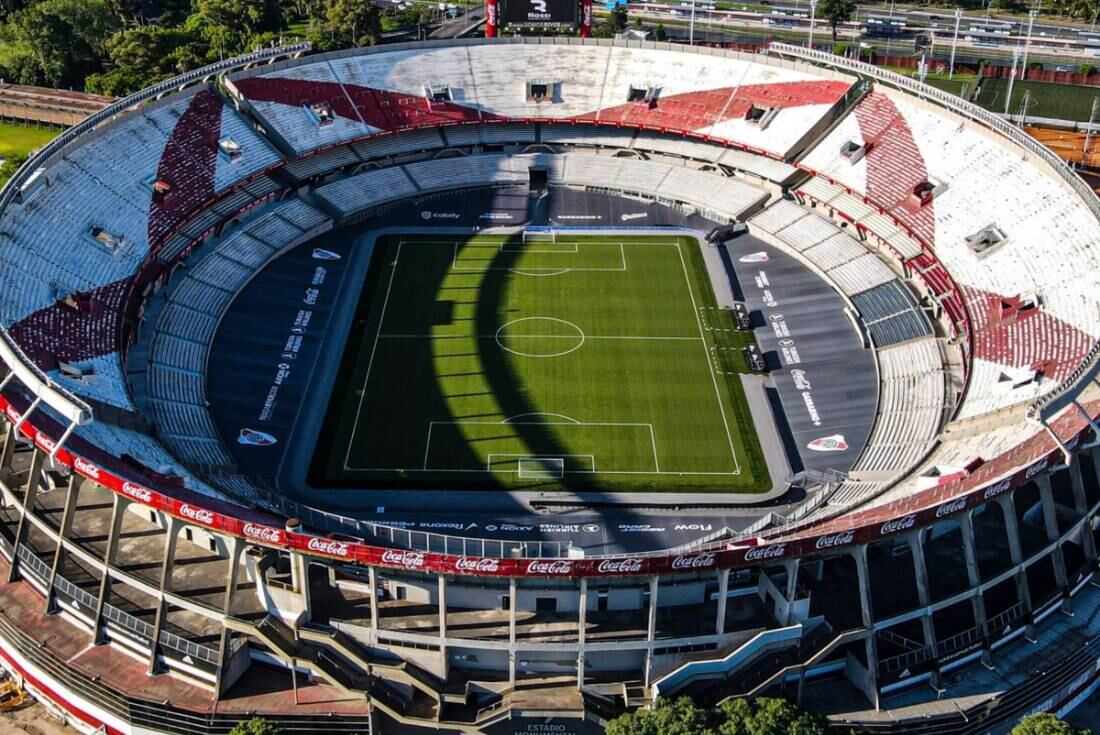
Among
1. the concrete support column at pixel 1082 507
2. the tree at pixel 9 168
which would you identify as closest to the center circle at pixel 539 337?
the concrete support column at pixel 1082 507

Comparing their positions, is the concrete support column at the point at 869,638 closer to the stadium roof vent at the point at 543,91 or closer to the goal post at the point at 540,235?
the goal post at the point at 540,235

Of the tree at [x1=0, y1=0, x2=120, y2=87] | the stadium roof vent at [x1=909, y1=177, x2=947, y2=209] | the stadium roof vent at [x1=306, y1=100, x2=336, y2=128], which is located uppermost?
Answer: the tree at [x1=0, y1=0, x2=120, y2=87]

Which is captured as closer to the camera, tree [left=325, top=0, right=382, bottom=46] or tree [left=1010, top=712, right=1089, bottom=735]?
tree [left=1010, top=712, right=1089, bottom=735]

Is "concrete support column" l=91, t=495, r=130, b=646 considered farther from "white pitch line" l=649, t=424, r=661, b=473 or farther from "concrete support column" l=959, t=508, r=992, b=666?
"concrete support column" l=959, t=508, r=992, b=666

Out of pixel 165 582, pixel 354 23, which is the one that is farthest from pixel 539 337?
pixel 354 23

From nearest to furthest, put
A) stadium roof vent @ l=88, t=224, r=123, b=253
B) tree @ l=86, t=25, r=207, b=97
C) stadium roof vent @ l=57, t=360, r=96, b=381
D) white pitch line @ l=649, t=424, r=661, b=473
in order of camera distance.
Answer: stadium roof vent @ l=57, t=360, r=96, b=381, white pitch line @ l=649, t=424, r=661, b=473, stadium roof vent @ l=88, t=224, r=123, b=253, tree @ l=86, t=25, r=207, b=97

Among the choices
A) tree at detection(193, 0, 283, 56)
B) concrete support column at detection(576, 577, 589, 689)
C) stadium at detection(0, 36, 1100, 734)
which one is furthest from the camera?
tree at detection(193, 0, 283, 56)

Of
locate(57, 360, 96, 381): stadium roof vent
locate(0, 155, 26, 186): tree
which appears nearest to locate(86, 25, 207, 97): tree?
locate(0, 155, 26, 186): tree

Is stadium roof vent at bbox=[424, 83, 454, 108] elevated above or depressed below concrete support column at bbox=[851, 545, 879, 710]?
above
